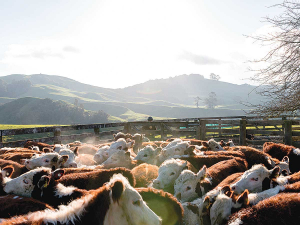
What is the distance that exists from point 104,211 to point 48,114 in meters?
134

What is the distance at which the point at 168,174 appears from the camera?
14.4 ft

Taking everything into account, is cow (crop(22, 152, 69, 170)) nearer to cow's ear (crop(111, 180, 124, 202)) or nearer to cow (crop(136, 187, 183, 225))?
cow (crop(136, 187, 183, 225))

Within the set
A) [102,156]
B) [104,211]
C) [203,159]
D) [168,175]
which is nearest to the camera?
[104,211]

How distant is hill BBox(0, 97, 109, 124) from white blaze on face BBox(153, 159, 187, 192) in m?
110

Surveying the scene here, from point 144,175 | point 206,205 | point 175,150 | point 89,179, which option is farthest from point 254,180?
point 175,150

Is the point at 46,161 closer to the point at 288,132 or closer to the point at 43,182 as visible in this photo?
the point at 43,182

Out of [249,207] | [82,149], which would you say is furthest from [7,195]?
[82,149]

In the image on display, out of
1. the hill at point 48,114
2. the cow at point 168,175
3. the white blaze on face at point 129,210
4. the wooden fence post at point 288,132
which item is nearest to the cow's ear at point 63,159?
the cow at point 168,175

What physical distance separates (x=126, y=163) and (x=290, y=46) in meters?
6.78

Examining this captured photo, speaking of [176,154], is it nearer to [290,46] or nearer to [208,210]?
[208,210]

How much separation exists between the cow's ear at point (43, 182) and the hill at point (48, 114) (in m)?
112

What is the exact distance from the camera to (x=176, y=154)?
20.4 feet

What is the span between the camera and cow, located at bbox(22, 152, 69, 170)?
4613 millimetres

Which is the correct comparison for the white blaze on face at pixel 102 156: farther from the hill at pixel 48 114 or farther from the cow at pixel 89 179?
the hill at pixel 48 114
